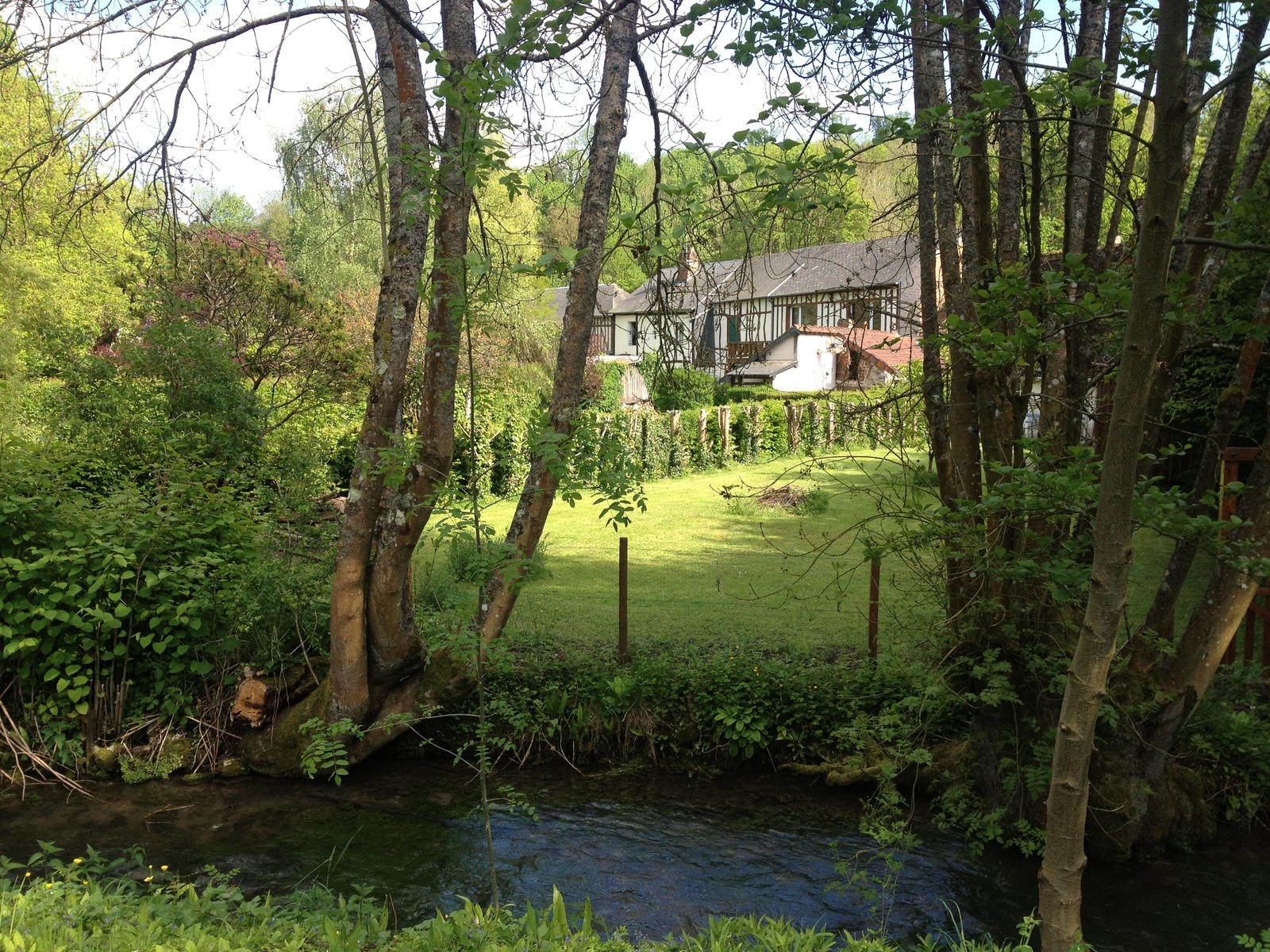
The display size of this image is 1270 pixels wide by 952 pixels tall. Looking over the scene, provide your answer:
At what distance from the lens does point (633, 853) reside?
6516 mm

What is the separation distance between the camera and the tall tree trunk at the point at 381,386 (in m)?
7.55

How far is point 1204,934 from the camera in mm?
5461

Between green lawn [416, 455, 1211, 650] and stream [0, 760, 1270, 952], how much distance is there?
1722 mm

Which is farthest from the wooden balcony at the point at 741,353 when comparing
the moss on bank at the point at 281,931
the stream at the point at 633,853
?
the moss on bank at the point at 281,931

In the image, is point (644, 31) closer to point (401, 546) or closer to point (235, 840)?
point (401, 546)

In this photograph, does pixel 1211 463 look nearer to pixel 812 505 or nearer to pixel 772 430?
pixel 812 505

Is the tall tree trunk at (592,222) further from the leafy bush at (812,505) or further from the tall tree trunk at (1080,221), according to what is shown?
the leafy bush at (812,505)

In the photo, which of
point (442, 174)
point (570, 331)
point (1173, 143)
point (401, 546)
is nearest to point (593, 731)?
point (401, 546)

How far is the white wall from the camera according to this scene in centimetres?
3853

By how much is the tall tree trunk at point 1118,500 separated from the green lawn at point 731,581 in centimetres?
265

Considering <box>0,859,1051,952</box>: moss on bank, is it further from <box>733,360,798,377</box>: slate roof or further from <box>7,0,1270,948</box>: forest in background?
<box>733,360,798,377</box>: slate roof

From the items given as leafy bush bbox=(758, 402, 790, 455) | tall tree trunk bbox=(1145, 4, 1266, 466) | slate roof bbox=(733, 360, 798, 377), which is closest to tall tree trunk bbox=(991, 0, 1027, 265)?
tall tree trunk bbox=(1145, 4, 1266, 466)

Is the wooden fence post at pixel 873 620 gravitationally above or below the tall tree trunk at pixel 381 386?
below

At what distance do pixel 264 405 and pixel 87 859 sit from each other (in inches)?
237
